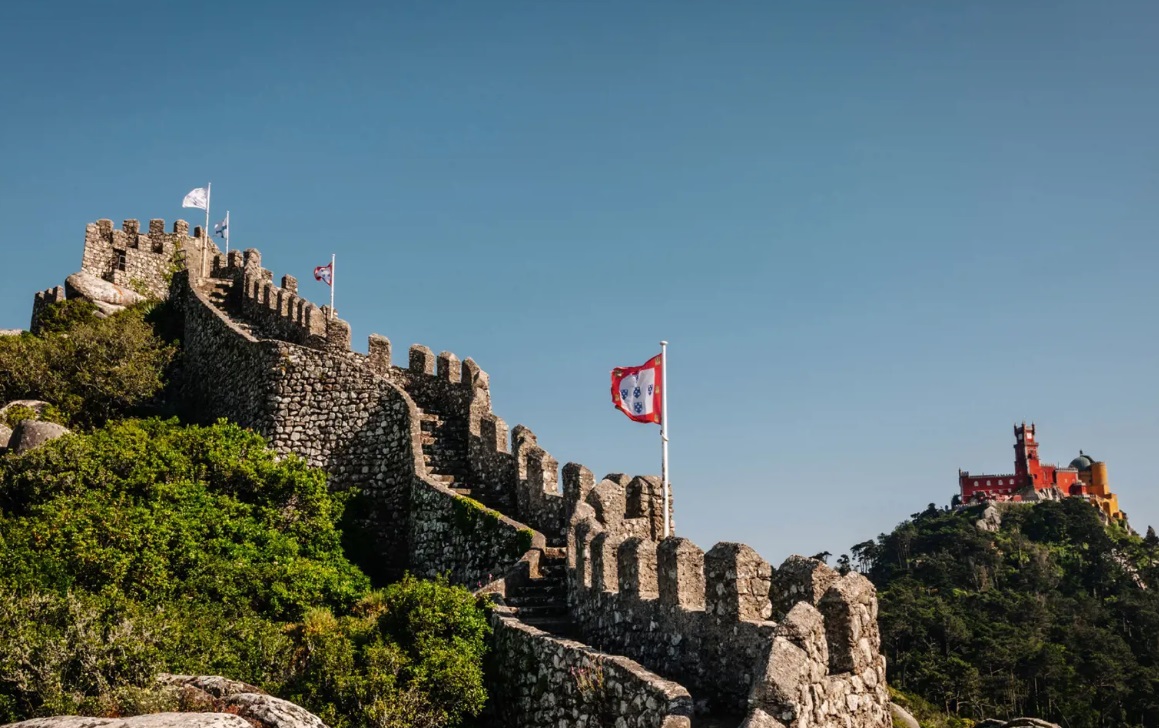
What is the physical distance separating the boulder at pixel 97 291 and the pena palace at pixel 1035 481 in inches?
5052

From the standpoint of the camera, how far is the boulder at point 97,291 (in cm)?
3416

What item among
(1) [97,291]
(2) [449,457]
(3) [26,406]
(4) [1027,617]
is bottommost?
(4) [1027,617]

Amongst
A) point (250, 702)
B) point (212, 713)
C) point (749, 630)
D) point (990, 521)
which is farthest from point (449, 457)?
point (990, 521)

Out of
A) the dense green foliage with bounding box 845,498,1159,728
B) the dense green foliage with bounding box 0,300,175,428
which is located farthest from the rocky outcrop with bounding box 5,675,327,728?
the dense green foliage with bounding box 845,498,1159,728

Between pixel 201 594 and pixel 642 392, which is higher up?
pixel 642 392

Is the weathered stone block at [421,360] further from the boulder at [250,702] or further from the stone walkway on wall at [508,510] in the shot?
the boulder at [250,702]

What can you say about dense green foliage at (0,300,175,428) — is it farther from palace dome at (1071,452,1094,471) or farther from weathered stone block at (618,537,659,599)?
palace dome at (1071,452,1094,471)

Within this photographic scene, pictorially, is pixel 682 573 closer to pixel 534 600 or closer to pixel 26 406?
pixel 534 600

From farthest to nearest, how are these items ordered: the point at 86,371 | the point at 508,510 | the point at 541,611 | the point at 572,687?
the point at 86,371, the point at 508,510, the point at 541,611, the point at 572,687

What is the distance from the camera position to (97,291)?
1362 inches

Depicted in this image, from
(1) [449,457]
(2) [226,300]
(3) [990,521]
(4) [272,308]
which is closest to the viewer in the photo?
(1) [449,457]

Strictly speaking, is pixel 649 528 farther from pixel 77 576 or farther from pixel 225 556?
pixel 77 576

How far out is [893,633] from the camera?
2472 inches

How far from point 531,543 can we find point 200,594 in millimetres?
5345
